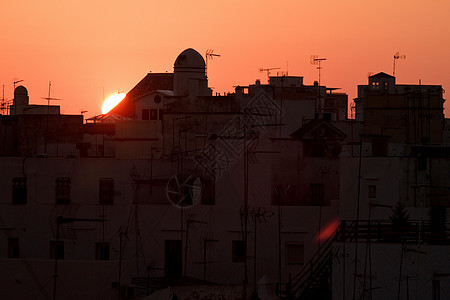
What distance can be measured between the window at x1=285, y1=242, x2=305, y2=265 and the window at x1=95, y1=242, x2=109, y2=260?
5786mm

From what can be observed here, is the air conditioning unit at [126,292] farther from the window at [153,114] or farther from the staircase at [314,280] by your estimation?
the window at [153,114]

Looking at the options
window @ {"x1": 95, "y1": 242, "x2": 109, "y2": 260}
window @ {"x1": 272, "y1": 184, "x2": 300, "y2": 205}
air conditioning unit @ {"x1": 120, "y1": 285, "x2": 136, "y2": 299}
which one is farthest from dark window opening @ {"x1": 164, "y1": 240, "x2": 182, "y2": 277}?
air conditioning unit @ {"x1": 120, "y1": 285, "x2": 136, "y2": 299}

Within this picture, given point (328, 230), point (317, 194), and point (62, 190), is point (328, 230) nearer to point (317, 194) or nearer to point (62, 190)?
point (317, 194)

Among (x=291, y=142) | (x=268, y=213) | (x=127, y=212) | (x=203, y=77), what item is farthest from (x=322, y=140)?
(x=203, y=77)

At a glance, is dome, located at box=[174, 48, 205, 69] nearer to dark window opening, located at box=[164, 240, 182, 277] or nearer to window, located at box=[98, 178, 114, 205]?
window, located at box=[98, 178, 114, 205]

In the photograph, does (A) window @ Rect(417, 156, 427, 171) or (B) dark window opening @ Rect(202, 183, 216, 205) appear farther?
(A) window @ Rect(417, 156, 427, 171)

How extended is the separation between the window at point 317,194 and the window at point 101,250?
722 cm

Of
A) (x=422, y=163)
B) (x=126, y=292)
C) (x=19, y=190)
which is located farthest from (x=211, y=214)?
(x=422, y=163)

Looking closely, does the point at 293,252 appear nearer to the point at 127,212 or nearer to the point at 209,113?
the point at 127,212

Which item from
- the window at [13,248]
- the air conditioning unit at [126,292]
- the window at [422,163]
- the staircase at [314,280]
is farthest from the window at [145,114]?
the air conditioning unit at [126,292]

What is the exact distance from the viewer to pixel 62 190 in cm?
3703

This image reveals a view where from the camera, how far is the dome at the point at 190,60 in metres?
50.4

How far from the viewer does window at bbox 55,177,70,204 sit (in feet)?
121

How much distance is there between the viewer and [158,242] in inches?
1396
